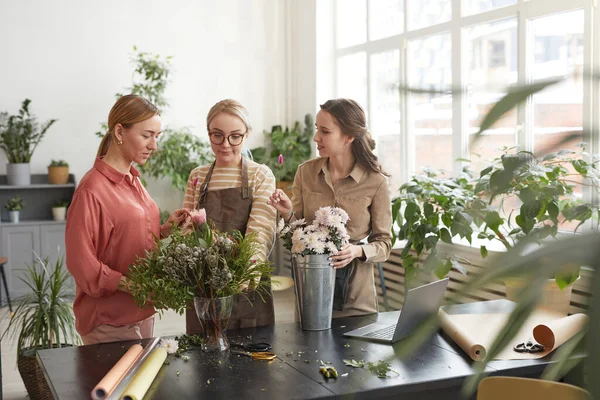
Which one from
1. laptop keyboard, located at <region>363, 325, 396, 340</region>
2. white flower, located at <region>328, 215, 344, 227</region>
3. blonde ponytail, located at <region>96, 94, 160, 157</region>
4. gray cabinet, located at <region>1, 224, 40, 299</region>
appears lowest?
gray cabinet, located at <region>1, 224, 40, 299</region>

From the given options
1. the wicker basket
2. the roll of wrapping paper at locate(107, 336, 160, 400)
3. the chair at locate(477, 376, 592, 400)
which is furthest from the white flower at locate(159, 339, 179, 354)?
the wicker basket

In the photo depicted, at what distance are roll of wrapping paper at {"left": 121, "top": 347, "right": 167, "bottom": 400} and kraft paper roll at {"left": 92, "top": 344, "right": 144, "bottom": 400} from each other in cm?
4

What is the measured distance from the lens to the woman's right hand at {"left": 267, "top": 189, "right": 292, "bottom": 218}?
275 cm

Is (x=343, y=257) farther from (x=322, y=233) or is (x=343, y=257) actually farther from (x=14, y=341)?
(x=14, y=341)

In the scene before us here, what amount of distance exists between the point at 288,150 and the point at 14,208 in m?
3.00

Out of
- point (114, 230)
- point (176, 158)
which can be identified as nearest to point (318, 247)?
point (114, 230)

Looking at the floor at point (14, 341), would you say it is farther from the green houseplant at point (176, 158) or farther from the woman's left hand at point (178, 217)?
the woman's left hand at point (178, 217)

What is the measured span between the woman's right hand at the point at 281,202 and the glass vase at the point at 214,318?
518 millimetres

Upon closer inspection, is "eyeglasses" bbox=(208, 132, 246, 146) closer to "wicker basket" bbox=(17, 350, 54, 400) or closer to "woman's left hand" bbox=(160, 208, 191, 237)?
"woman's left hand" bbox=(160, 208, 191, 237)

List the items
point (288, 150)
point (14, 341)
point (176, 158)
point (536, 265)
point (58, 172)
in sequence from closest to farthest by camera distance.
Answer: point (536, 265) → point (14, 341) → point (58, 172) → point (176, 158) → point (288, 150)

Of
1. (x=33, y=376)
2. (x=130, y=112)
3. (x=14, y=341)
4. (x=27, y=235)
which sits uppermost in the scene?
(x=130, y=112)

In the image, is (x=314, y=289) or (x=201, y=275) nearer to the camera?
(x=201, y=275)

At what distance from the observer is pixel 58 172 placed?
7.36 meters

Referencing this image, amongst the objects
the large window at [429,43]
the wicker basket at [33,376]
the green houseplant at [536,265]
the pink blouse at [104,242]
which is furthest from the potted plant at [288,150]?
the green houseplant at [536,265]
